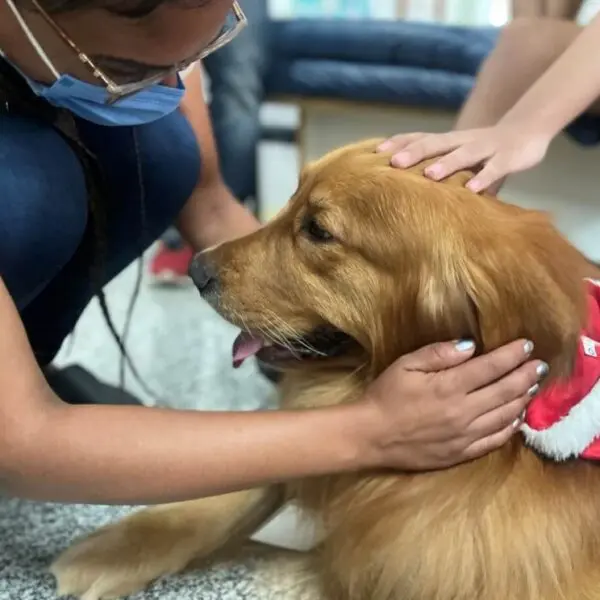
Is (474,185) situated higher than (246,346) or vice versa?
(474,185)

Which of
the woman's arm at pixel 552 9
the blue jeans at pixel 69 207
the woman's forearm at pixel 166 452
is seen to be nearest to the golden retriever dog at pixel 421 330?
the woman's forearm at pixel 166 452

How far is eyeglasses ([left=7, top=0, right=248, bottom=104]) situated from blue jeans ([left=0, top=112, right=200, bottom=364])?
0.15 m

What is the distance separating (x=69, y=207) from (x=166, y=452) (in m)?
0.37

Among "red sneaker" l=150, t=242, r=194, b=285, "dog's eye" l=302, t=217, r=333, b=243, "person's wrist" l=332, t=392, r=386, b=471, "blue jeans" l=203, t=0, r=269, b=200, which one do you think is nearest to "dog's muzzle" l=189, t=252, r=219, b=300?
"dog's eye" l=302, t=217, r=333, b=243

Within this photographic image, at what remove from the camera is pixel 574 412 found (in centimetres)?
92

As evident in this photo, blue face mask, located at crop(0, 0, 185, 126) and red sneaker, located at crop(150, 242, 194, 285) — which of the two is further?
red sneaker, located at crop(150, 242, 194, 285)

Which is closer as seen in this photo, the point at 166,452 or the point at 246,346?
the point at 166,452

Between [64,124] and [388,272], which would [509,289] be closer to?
[388,272]

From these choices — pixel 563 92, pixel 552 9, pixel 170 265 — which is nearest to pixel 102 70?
pixel 563 92

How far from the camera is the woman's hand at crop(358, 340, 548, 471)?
919mm

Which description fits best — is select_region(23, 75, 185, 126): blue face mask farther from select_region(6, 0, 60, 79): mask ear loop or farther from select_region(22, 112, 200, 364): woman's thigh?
select_region(22, 112, 200, 364): woman's thigh

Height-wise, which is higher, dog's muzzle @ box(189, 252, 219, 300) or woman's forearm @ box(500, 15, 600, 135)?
woman's forearm @ box(500, 15, 600, 135)

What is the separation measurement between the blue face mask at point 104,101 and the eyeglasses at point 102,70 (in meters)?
0.02

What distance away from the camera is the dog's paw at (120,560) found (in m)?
1.07
